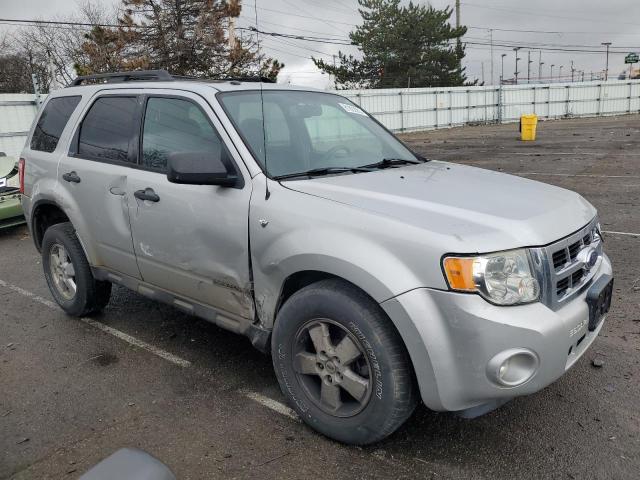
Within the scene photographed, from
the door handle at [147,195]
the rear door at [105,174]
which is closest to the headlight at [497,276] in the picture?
the door handle at [147,195]

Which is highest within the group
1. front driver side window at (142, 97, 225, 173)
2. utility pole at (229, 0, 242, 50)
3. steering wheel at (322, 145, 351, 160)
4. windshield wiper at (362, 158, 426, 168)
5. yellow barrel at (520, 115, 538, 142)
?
utility pole at (229, 0, 242, 50)

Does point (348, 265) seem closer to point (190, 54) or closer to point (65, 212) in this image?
point (65, 212)

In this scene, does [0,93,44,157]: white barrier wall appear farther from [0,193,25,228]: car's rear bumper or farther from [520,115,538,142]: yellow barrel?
[520,115,538,142]: yellow barrel

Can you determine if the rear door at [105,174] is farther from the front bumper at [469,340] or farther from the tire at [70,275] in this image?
the front bumper at [469,340]

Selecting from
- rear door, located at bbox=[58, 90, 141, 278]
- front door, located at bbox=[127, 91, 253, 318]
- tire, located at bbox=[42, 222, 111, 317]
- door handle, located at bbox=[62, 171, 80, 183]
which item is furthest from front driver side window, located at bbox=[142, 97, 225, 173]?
tire, located at bbox=[42, 222, 111, 317]

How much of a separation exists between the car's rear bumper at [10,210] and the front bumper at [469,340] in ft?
25.6

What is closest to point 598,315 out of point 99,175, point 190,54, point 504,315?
point 504,315

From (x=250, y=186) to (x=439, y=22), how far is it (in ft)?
148

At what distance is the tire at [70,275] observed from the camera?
14.9 ft

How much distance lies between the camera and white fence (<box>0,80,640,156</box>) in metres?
28.8

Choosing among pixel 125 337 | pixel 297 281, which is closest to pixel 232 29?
pixel 125 337

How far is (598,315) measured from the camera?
283 centimetres

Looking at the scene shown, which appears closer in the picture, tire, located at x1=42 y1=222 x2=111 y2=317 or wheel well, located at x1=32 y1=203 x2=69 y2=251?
tire, located at x1=42 y1=222 x2=111 y2=317

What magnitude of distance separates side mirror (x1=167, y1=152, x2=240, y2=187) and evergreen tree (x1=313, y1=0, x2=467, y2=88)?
41800 mm
